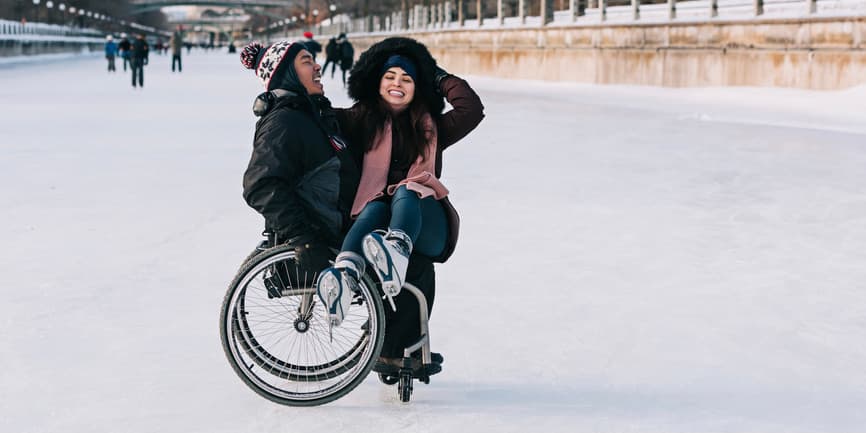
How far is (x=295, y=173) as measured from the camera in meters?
3.47

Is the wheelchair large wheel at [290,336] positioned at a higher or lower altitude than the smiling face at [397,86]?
lower

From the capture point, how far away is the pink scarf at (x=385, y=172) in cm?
367

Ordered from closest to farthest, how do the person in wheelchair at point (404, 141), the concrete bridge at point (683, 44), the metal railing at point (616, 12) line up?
the person in wheelchair at point (404, 141)
the concrete bridge at point (683, 44)
the metal railing at point (616, 12)

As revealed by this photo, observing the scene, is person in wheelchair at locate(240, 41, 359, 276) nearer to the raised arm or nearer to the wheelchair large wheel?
the wheelchair large wheel

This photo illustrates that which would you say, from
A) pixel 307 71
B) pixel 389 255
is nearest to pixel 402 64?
pixel 307 71

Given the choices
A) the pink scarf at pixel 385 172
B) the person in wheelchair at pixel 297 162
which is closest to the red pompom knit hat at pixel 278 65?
the person in wheelchair at pixel 297 162

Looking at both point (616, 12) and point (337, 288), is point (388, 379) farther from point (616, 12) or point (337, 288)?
point (616, 12)

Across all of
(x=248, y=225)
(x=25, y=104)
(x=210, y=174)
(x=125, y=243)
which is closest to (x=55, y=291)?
(x=125, y=243)

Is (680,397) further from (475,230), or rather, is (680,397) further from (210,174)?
(210,174)

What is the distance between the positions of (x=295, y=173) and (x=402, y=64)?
55cm

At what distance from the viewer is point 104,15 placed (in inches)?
5054

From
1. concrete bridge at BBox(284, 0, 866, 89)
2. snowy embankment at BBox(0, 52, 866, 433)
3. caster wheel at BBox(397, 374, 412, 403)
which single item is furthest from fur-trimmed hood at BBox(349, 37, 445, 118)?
concrete bridge at BBox(284, 0, 866, 89)

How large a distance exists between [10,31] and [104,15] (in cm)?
8178

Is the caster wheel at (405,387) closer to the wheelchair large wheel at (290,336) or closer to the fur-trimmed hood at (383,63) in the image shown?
the wheelchair large wheel at (290,336)
